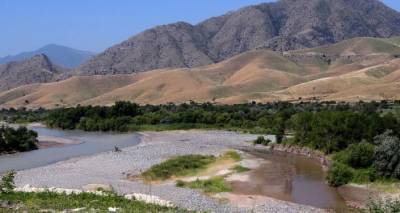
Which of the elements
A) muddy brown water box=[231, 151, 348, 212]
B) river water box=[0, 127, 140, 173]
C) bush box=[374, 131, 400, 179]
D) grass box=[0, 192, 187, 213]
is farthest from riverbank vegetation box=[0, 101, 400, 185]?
grass box=[0, 192, 187, 213]

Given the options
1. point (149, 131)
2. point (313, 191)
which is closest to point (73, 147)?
point (149, 131)

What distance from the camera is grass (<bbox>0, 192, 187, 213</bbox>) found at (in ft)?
101

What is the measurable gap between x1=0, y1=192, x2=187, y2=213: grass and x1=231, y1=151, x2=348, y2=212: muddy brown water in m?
16.9

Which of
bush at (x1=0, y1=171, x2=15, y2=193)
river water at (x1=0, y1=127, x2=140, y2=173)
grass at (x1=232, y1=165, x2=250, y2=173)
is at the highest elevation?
bush at (x1=0, y1=171, x2=15, y2=193)

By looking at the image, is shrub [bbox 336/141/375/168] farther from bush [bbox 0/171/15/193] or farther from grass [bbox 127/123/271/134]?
grass [bbox 127/123/271/134]

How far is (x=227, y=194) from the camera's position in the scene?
4888 cm

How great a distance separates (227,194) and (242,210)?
8.06 meters

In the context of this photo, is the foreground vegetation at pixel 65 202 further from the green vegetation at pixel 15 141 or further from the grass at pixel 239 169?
the green vegetation at pixel 15 141

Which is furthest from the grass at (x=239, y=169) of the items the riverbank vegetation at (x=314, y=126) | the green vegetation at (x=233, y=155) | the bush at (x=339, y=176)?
the bush at (x=339, y=176)

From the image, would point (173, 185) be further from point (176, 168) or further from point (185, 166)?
point (185, 166)

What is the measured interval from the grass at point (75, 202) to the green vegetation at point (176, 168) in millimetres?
22900

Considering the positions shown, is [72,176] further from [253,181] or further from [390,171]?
[390,171]

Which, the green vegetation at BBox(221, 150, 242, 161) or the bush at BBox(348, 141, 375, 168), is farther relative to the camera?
the green vegetation at BBox(221, 150, 242, 161)

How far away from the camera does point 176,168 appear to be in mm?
64500
